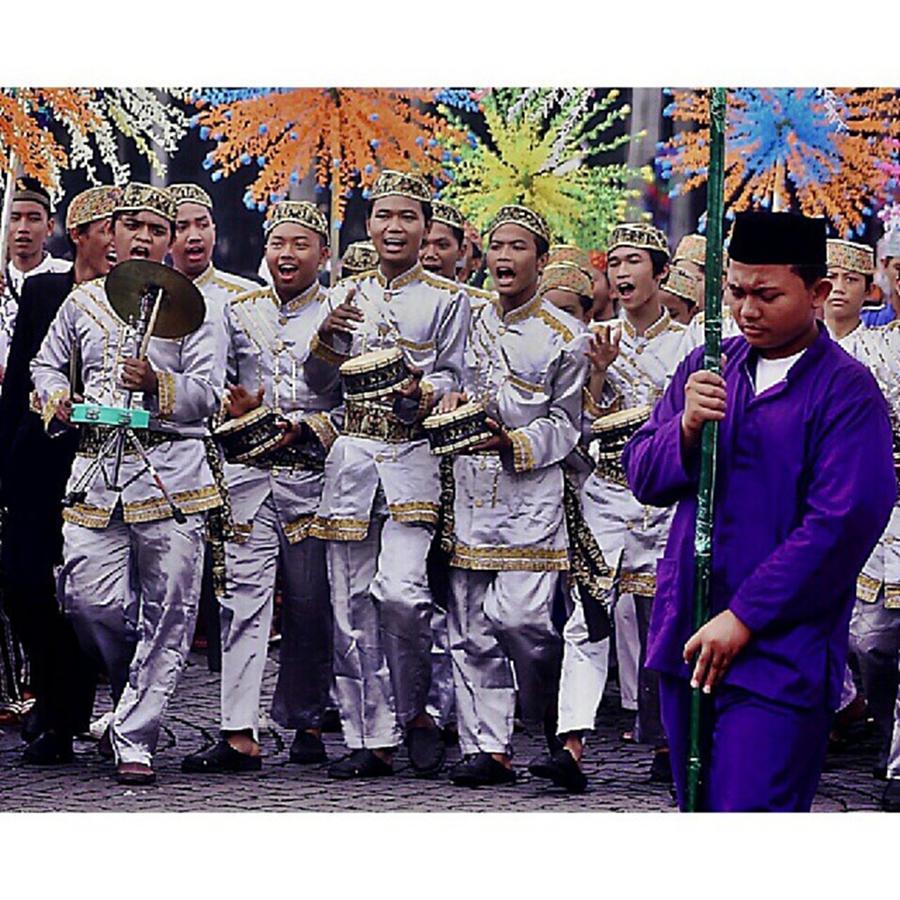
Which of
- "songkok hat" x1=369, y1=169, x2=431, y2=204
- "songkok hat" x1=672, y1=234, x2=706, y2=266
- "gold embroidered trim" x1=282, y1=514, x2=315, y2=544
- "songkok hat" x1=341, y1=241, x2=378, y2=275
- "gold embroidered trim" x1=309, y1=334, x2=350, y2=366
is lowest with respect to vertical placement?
"gold embroidered trim" x1=282, y1=514, x2=315, y2=544

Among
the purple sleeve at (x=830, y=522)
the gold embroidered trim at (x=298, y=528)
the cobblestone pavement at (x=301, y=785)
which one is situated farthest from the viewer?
the gold embroidered trim at (x=298, y=528)

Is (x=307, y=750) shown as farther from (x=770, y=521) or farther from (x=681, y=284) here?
(x=770, y=521)

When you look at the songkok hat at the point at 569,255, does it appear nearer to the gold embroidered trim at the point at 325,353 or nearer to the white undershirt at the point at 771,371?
the gold embroidered trim at the point at 325,353

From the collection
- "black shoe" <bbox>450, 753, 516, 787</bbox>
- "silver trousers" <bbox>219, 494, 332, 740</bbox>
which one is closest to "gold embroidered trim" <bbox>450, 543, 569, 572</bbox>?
A: "silver trousers" <bbox>219, 494, 332, 740</bbox>

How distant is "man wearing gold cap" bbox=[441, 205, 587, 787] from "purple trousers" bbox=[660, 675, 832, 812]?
1.53m

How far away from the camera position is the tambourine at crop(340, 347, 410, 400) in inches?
268

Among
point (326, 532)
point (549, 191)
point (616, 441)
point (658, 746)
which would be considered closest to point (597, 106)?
point (549, 191)

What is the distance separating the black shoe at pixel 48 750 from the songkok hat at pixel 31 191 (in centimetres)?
182

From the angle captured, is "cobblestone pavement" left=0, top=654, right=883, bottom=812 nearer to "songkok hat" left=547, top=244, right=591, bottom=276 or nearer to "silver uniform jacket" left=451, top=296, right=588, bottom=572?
"silver uniform jacket" left=451, top=296, right=588, bottom=572

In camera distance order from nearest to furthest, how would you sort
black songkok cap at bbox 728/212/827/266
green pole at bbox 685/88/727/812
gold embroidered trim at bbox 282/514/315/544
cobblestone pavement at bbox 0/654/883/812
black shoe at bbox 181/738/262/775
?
green pole at bbox 685/88/727/812 < black songkok cap at bbox 728/212/827/266 < cobblestone pavement at bbox 0/654/883/812 < black shoe at bbox 181/738/262/775 < gold embroidered trim at bbox 282/514/315/544

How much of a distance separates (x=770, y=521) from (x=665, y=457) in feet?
1.09

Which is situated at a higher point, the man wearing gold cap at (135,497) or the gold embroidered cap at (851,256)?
the gold embroidered cap at (851,256)

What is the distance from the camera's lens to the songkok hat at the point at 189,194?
6.72m

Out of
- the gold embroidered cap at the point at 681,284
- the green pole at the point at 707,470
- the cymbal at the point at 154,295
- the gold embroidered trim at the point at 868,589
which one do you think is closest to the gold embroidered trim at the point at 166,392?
the cymbal at the point at 154,295
